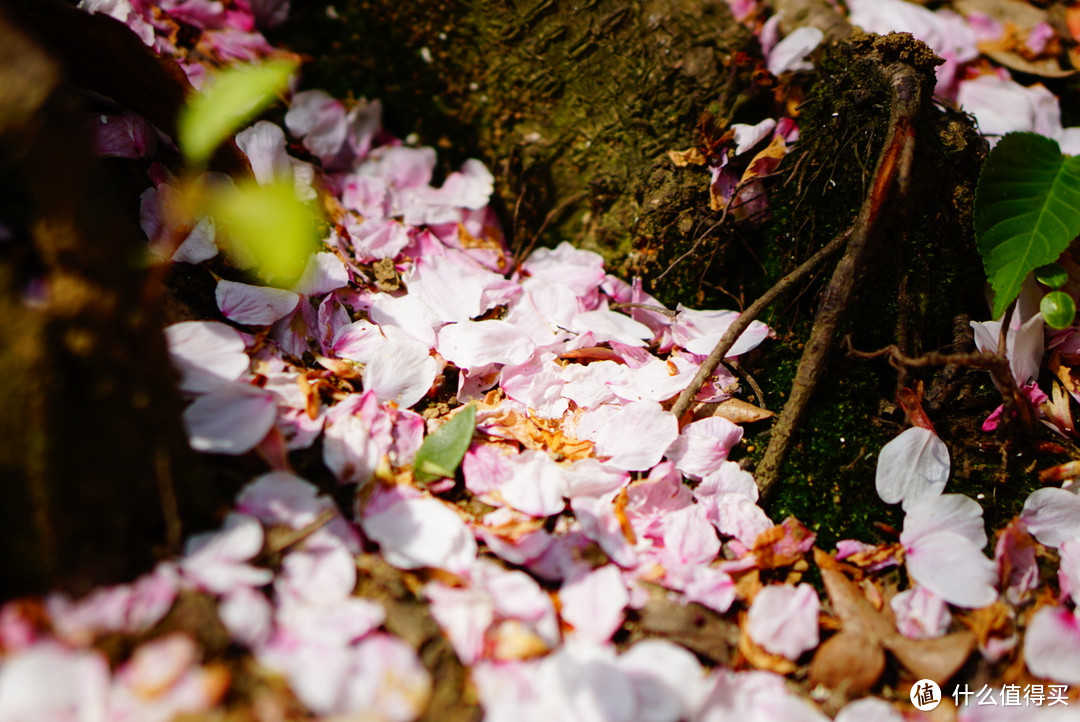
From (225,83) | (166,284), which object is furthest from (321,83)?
(225,83)

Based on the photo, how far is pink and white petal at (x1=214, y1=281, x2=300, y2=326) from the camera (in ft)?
4.62

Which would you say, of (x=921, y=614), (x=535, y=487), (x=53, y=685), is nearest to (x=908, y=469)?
(x=921, y=614)

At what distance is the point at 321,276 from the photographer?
1564mm

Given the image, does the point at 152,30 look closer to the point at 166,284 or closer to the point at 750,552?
the point at 166,284

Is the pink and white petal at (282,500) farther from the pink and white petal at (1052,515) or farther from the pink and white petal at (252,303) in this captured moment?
the pink and white petal at (1052,515)

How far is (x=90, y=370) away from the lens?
929mm

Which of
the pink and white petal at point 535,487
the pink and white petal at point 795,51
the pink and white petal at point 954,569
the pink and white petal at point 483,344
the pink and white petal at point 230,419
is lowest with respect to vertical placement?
the pink and white petal at point 954,569

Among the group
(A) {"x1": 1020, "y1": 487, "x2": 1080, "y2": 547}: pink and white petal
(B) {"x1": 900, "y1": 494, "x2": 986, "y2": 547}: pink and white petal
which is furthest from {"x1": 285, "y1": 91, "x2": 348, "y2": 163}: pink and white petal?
(A) {"x1": 1020, "y1": 487, "x2": 1080, "y2": 547}: pink and white petal

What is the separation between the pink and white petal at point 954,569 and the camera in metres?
1.27

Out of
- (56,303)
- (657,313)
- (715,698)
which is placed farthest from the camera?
(657,313)

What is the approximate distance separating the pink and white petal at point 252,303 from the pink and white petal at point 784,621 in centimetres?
114

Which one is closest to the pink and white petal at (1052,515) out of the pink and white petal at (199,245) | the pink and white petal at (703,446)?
the pink and white petal at (703,446)

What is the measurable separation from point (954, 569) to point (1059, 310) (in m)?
0.59

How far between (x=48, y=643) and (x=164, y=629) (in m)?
0.14
